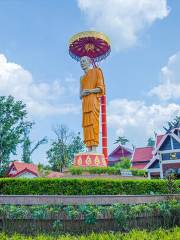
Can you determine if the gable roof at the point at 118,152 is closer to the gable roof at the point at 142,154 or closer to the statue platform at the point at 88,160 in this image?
the gable roof at the point at 142,154

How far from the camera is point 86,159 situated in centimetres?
1956

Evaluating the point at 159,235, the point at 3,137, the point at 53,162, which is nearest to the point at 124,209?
the point at 159,235

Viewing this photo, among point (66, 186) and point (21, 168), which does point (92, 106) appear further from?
point (21, 168)

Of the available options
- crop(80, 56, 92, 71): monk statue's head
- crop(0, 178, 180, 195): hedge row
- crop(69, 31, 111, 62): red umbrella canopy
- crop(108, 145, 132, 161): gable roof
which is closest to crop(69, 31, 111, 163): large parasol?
crop(69, 31, 111, 62): red umbrella canopy

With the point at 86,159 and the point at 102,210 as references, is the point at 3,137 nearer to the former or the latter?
the point at 86,159

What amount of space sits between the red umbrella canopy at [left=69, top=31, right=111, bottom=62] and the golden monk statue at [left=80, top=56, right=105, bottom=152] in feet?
5.56

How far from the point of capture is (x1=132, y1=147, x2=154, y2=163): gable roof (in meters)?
31.6

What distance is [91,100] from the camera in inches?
837

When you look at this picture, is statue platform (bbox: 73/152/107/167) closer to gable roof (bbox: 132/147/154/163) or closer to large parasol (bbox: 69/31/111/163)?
large parasol (bbox: 69/31/111/163)

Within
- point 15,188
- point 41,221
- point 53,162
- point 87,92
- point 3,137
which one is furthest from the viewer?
point 53,162

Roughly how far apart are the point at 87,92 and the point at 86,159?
421 centimetres

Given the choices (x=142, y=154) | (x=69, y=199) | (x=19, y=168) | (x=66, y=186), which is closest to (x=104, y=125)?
(x=142, y=154)

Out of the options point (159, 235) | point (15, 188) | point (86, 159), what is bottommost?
point (159, 235)

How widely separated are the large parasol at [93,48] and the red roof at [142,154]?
31.8 ft
